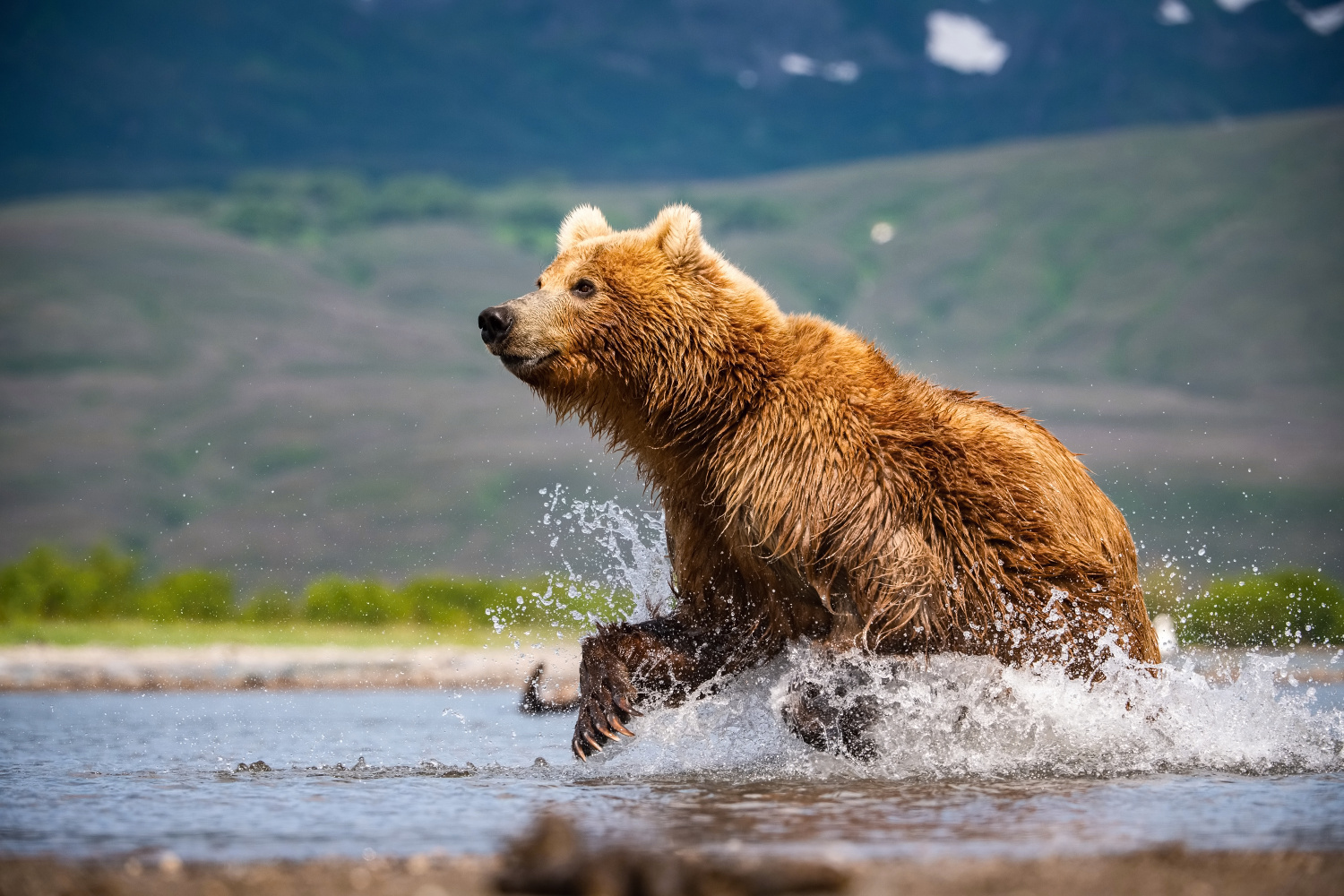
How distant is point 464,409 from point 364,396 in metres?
7.71

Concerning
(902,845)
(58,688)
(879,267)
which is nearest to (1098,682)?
(902,845)

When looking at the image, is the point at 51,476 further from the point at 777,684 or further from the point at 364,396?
the point at 777,684

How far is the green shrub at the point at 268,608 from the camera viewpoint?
26281mm

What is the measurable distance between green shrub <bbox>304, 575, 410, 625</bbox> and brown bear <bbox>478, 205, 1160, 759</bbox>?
20176 millimetres

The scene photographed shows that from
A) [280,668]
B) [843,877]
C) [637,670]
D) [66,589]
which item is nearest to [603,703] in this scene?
[637,670]

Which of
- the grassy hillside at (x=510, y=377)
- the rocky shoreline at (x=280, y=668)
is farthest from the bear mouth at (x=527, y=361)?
the grassy hillside at (x=510, y=377)

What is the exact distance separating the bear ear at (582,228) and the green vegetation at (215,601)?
16290 mm

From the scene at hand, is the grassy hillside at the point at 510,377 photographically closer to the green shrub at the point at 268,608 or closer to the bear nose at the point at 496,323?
the green shrub at the point at 268,608

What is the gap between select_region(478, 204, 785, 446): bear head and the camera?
6438 millimetres

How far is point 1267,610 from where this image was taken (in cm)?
2189

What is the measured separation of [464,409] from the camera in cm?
10944

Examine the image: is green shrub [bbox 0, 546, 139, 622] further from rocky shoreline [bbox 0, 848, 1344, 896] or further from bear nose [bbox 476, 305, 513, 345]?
rocky shoreline [bbox 0, 848, 1344, 896]

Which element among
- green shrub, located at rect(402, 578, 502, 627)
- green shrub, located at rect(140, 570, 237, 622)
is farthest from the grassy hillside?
green shrub, located at rect(140, 570, 237, 622)

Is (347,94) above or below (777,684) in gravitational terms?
above
